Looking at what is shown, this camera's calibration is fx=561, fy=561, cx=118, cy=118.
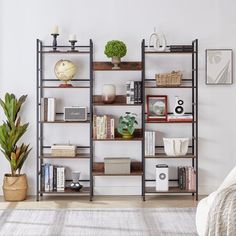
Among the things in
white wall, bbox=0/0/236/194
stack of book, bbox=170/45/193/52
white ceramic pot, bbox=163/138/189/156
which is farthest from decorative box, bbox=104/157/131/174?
stack of book, bbox=170/45/193/52

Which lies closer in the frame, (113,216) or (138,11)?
(113,216)

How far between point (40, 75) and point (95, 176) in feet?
4.27

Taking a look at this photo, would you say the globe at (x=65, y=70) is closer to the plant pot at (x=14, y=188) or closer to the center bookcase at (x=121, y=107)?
the center bookcase at (x=121, y=107)

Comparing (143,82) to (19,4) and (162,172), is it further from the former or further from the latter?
(19,4)

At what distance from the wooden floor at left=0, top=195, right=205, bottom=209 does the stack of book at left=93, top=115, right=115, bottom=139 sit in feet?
2.31

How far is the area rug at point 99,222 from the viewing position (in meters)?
4.75

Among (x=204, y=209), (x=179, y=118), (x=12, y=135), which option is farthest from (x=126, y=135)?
(x=204, y=209)

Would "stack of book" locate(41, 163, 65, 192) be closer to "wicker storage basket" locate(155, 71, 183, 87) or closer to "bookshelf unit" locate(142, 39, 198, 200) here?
"bookshelf unit" locate(142, 39, 198, 200)

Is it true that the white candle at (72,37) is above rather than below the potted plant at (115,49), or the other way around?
above

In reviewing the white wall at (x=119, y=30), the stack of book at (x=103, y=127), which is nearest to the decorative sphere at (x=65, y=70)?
the white wall at (x=119, y=30)

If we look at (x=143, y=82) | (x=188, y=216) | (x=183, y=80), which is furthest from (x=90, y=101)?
(x=188, y=216)

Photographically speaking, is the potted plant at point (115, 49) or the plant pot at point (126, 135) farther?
the plant pot at point (126, 135)

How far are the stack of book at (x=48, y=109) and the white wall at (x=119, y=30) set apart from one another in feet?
0.81

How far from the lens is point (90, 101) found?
6.16m
